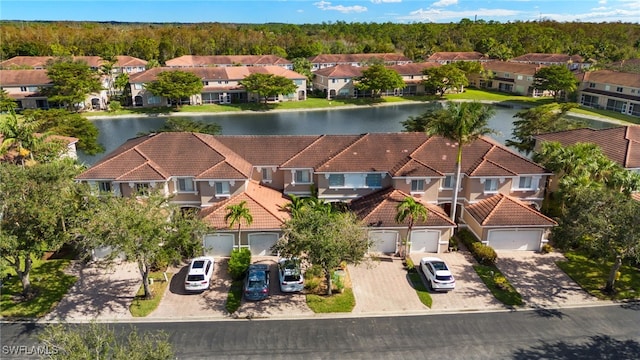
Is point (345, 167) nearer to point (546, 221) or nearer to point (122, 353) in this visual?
point (546, 221)

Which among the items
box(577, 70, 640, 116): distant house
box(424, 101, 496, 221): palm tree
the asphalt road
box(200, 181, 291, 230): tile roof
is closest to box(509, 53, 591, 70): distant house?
box(577, 70, 640, 116): distant house

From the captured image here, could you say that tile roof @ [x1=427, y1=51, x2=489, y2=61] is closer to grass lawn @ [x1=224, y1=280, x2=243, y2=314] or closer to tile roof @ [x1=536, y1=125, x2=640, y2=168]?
tile roof @ [x1=536, y1=125, x2=640, y2=168]

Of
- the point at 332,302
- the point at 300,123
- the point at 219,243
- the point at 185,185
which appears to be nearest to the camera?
the point at 332,302

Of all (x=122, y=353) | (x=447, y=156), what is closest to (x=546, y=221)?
(x=447, y=156)

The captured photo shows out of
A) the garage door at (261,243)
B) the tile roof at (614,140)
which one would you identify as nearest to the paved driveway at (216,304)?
the garage door at (261,243)

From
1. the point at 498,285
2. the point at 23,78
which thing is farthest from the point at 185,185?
the point at 23,78

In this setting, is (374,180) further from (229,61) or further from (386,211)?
(229,61)
